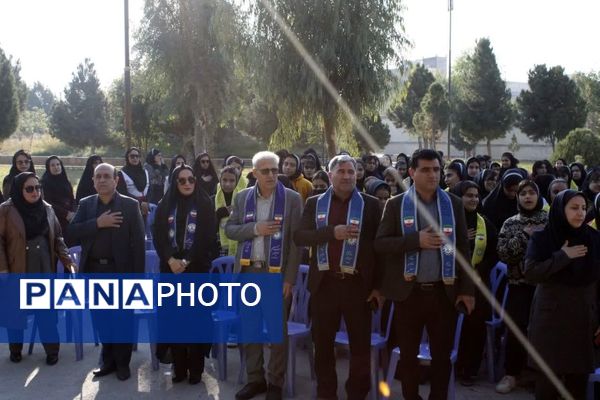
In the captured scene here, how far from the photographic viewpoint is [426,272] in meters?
3.98

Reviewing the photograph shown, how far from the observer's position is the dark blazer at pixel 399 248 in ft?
13.0

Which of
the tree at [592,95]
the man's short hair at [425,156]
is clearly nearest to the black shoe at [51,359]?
the man's short hair at [425,156]

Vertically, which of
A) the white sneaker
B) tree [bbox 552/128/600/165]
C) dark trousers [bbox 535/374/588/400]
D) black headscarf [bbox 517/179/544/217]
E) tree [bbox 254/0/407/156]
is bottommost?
the white sneaker

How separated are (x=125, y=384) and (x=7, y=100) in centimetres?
3835

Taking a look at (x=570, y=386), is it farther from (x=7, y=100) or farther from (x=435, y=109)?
(x=7, y=100)

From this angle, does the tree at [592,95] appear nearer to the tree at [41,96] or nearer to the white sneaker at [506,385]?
the white sneaker at [506,385]

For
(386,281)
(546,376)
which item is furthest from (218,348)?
(546,376)

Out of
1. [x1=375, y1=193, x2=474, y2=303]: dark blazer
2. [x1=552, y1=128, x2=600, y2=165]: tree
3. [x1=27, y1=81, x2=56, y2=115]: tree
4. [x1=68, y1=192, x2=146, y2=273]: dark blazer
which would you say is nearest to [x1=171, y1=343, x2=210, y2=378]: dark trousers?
[x1=68, y1=192, x2=146, y2=273]: dark blazer

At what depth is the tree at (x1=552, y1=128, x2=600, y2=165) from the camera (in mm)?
20219

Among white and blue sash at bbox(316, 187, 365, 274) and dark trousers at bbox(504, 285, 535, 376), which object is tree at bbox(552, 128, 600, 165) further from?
white and blue sash at bbox(316, 187, 365, 274)

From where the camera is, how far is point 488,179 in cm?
744

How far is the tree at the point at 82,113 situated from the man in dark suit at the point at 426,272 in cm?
4014

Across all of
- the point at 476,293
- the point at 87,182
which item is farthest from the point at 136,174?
the point at 476,293

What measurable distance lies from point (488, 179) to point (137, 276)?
4.44 metres
